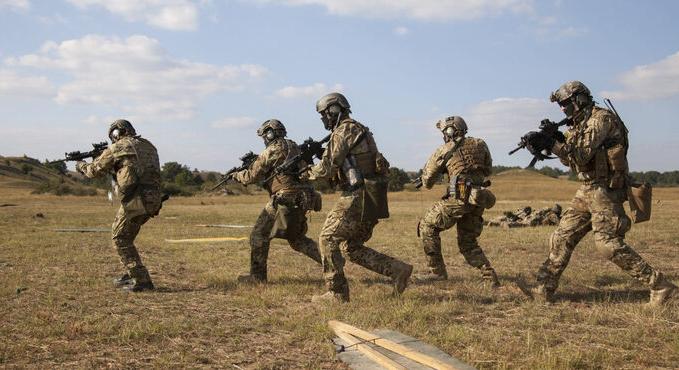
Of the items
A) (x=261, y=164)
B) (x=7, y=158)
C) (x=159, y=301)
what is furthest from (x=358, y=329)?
(x=7, y=158)

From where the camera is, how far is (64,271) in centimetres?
966

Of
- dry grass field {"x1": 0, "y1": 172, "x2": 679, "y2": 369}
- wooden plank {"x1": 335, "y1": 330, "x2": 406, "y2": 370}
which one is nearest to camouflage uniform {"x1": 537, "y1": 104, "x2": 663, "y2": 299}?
dry grass field {"x1": 0, "y1": 172, "x2": 679, "y2": 369}

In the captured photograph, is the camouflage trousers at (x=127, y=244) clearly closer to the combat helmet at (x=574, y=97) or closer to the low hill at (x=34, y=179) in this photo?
the combat helmet at (x=574, y=97)

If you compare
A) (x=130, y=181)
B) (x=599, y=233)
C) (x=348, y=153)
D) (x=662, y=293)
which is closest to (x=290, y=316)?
(x=348, y=153)

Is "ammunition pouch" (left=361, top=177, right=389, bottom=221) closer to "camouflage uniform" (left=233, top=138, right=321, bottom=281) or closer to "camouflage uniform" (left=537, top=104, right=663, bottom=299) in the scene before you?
"camouflage uniform" (left=233, top=138, right=321, bottom=281)

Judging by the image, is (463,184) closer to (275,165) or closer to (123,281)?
(275,165)

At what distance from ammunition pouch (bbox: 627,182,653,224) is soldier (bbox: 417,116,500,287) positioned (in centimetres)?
182

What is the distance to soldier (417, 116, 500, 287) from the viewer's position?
8.24m

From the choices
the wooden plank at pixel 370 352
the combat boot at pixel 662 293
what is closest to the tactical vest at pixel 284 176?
the wooden plank at pixel 370 352

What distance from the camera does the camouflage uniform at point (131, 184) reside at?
7996mm

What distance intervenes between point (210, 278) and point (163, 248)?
4.68 m

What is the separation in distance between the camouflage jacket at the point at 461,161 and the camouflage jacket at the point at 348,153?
1.52 meters

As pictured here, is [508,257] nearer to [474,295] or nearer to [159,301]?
[474,295]

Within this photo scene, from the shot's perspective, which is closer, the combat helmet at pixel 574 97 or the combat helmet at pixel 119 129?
the combat helmet at pixel 574 97
